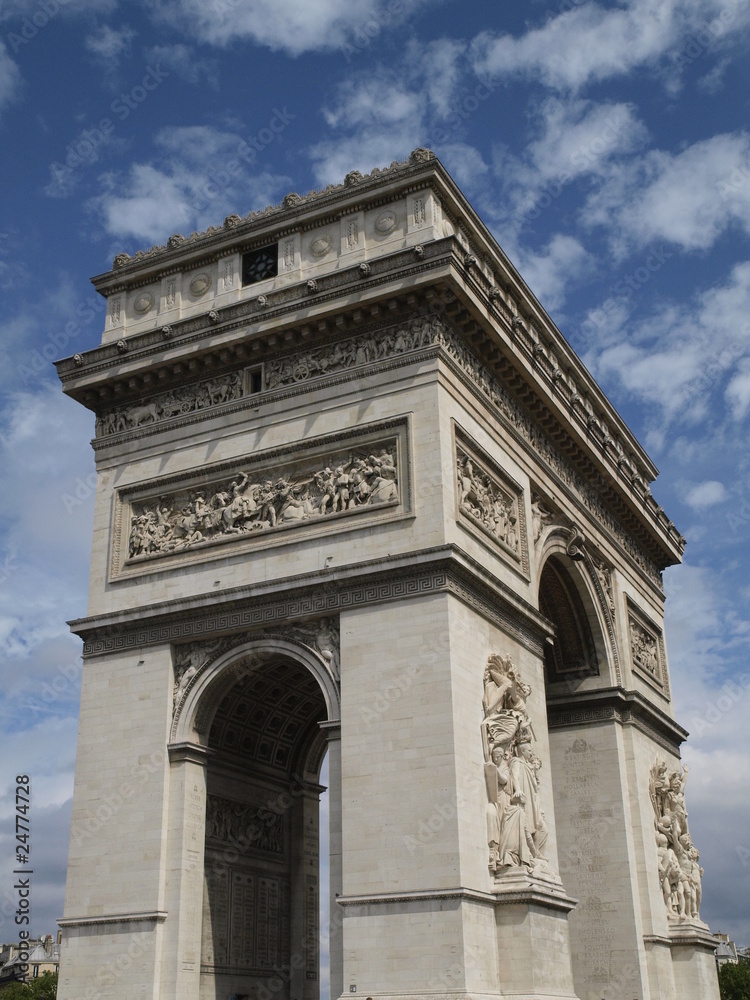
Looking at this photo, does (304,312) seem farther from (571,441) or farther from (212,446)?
(571,441)

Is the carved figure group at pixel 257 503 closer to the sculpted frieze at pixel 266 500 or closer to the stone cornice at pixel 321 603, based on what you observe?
the sculpted frieze at pixel 266 500

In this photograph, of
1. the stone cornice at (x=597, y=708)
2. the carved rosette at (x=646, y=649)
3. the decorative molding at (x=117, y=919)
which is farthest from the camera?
the carved rosette at (x=646, y=649)

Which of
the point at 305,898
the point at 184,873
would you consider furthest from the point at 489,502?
the point at 305,898

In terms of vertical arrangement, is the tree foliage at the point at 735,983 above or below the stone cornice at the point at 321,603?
below

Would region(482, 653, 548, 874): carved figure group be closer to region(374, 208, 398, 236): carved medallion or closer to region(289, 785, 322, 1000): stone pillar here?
region(289, 785, 322, 1000): stone pillar

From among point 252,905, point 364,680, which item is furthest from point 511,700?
point 252,905

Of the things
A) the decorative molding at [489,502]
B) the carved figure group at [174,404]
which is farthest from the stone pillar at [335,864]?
the carved figure group at [174,404]

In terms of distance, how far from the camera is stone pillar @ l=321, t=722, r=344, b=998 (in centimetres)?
1927

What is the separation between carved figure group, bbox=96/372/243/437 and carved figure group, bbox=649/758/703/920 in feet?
45.8

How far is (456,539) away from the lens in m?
21.1

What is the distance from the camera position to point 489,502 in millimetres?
23234

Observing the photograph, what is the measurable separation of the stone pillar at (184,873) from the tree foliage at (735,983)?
4837 cm

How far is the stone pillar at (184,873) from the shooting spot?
66.3 feet

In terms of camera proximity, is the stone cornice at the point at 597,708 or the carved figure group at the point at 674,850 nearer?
the carved figure group at the point at 674,850
